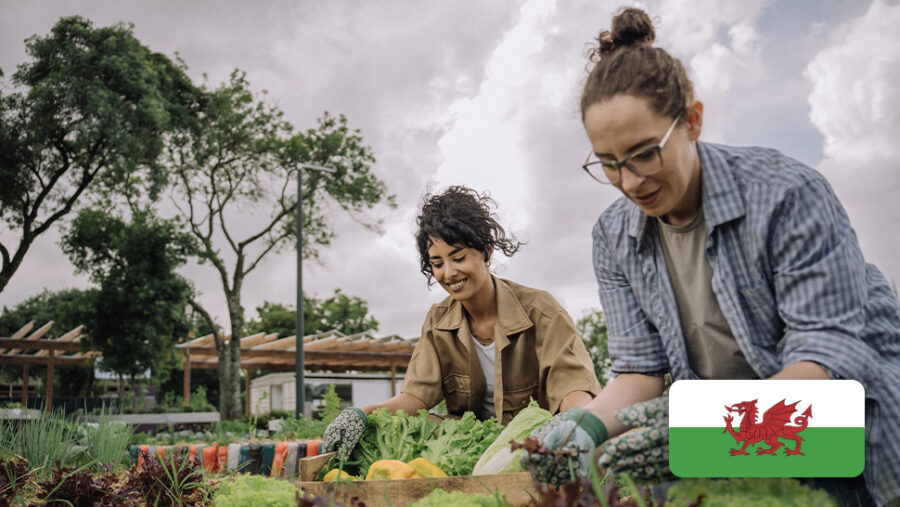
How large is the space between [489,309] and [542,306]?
0.28 m

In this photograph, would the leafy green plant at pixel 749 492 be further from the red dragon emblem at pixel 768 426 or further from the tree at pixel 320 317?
the tree at pixel 320 317

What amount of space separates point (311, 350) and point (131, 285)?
33.2 feet

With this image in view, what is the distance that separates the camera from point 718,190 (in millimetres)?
1662

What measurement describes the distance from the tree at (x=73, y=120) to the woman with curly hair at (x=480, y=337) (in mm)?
16927

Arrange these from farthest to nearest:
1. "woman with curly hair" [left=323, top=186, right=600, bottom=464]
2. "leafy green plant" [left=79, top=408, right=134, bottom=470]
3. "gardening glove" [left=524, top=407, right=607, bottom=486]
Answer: "leafy green plant" [left=79, top=408, right=134, bottom=470] < "woman with curly hair" [left=323, top=186, right=600, bottom=464] < "gardening glove" [left=524, top=407, right=607, bottom=486]

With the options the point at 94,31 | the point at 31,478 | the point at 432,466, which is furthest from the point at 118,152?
the point at 432,466

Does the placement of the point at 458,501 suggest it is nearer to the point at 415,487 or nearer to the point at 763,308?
the point at 415,487

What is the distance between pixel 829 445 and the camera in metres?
1.24

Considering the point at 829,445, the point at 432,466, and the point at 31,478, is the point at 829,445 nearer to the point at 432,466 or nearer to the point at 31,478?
the point at 432,466

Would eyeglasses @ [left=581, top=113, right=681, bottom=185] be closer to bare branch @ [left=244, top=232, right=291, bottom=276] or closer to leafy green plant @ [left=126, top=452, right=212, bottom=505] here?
leafy green plant @ [left=126, top=452, right=212, bottom=505]

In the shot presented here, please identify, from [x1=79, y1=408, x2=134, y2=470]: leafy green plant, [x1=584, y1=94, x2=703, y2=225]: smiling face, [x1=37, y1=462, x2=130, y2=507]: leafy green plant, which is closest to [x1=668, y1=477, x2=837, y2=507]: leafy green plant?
[x1=584, y1=94, x2=703, y2=225]: smiling face

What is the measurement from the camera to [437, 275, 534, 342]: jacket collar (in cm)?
330

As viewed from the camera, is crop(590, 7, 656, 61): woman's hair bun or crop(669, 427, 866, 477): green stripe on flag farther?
crop(590, 7, 656, 61): woman's hair bun

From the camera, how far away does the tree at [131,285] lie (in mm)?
18078
